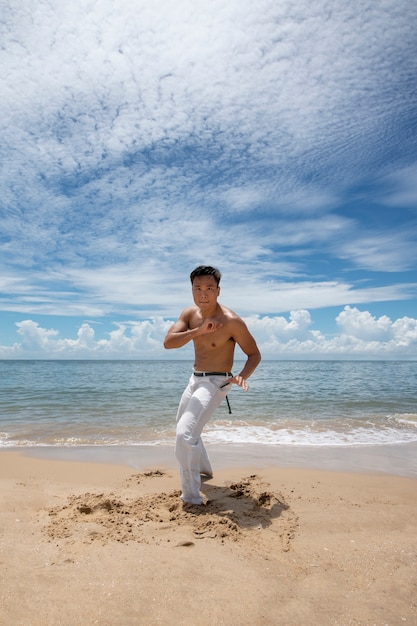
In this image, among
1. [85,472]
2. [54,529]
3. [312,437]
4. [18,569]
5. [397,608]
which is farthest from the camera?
[312,437]

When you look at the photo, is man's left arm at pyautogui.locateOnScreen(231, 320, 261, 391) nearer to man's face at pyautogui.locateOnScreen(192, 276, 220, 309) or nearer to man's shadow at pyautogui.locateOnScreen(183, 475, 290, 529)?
man's face at pyautogui.locateOnScreen(192, 276, 220, 309)

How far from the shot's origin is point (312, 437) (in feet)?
30.1

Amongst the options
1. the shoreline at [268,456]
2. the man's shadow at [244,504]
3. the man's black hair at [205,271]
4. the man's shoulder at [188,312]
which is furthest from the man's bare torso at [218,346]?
the shoreline at [268,456]

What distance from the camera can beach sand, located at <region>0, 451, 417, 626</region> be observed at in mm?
2510

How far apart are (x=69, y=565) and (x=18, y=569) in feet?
1.20

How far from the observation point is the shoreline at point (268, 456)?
252 inches

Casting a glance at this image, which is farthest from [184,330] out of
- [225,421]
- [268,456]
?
[225,421]

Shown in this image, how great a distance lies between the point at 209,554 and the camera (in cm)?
322

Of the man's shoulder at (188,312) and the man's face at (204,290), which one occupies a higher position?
the man's face at (204,290)

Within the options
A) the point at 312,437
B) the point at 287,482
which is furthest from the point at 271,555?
the point at 312,437

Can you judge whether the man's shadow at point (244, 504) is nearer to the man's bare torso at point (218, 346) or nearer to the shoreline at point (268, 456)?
the shoreline at point (268, 456)

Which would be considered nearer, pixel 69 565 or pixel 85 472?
pixel 69 565

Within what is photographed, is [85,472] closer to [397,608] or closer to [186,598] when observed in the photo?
[186,598]

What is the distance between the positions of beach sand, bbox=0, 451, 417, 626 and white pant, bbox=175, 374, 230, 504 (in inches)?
8.4
